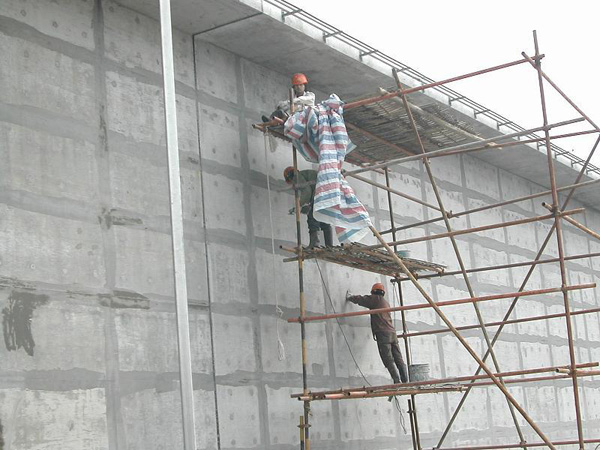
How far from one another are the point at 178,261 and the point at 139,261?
6.26 ft

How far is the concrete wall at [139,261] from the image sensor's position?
800 cm

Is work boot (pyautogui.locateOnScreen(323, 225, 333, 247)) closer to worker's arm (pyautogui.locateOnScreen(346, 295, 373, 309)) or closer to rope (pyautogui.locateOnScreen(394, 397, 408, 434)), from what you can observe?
worker's arm (pyautogui.locateOnScreen(346, 295, 373, 309))

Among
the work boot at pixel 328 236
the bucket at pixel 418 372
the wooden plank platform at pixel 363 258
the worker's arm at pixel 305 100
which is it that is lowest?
the bucket at pixel 418 372

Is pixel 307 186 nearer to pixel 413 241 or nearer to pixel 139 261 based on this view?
pixel 413 241

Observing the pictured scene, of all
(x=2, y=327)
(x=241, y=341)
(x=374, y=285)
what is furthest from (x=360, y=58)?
(x=2, y=327)

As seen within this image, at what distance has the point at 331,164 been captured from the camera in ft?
32.1

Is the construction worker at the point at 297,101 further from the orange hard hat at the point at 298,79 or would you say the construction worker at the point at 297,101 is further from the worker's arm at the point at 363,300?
the worker's arm at the point at 363,300

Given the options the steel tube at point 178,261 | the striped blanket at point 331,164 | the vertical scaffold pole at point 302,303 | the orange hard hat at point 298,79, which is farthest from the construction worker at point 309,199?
the steel tube at point 178,261

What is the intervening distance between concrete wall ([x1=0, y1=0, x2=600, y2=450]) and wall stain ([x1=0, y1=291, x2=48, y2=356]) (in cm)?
1

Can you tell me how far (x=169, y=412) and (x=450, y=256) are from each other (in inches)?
260

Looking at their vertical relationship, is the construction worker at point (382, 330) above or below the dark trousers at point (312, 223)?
below

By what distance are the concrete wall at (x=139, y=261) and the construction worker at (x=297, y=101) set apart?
39cm

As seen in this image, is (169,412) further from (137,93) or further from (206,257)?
(137,93)

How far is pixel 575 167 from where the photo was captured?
17.1 meters
